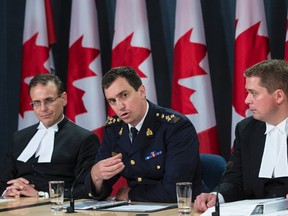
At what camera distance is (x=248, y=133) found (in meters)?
3.77

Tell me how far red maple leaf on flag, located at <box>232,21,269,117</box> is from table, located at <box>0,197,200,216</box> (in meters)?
1.90

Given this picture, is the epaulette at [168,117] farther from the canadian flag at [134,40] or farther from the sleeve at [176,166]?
the canadian flag at [134,40]

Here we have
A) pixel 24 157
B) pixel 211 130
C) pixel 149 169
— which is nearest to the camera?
pixel 149 169

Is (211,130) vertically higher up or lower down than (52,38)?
lower down

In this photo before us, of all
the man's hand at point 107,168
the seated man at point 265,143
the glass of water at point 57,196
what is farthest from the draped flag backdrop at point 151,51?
the glass of water at point 57,196

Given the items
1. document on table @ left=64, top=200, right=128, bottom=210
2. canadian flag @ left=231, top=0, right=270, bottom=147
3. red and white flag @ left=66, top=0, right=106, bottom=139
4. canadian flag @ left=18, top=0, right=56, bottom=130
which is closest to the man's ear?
document on table @ left=64, top=200, right=128, bottom=210

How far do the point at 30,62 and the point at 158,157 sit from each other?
8.46 ft

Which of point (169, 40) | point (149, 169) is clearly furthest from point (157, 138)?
point (169, 40)

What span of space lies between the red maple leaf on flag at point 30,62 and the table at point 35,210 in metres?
2.11

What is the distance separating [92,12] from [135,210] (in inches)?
117

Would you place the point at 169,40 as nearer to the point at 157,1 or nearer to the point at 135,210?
the point at 157,1

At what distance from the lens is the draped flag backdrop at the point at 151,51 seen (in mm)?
5266

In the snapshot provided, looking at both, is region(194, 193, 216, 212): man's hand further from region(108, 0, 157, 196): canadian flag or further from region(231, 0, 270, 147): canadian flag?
region(108, 0, 157, 196): canadian flag

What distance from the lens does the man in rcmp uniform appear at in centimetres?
381
